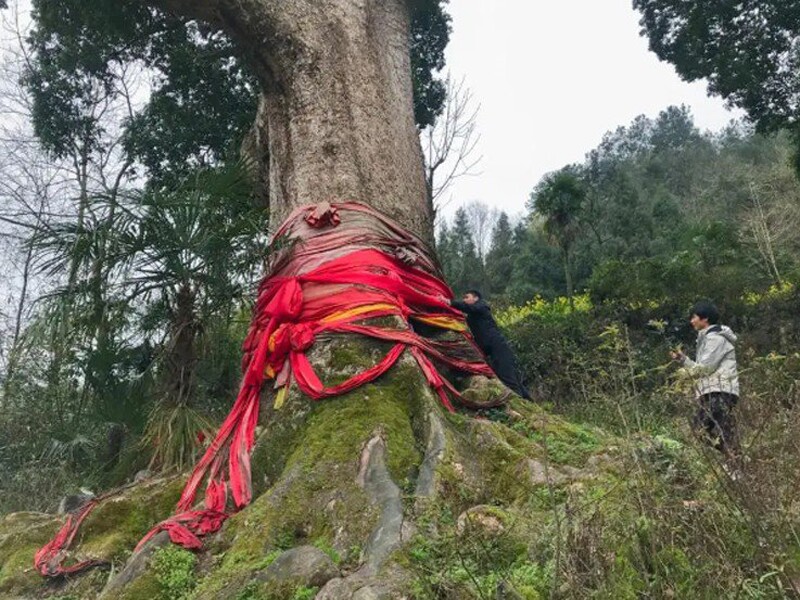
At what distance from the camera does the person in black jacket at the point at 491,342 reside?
541 cm

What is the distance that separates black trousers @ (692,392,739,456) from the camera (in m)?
2.18

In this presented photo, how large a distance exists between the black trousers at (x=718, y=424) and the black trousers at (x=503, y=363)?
1.66 meters

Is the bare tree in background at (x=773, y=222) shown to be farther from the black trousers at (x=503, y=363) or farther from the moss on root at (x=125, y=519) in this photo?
the moss on root at (x=125, y=519)

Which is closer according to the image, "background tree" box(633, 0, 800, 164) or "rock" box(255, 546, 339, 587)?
"rock" box(255, 546, 339, 587)

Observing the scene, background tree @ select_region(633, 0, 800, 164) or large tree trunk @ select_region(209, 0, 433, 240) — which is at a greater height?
→ background tree @ select_region(633, 0, 800, 164)

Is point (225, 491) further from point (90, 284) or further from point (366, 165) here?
point (366, 165)

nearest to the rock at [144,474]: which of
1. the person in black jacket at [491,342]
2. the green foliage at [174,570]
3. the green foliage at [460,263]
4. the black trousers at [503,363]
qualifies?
the green foliage at [174,570]

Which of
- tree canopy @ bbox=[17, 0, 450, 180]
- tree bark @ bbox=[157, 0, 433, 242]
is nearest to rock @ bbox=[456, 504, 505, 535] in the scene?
tree bark @ bbox=[157, 0, 433, 242]

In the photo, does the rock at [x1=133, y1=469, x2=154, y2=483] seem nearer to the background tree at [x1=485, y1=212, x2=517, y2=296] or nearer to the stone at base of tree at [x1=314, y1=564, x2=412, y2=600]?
the stone at base of tree at [x1=314, y1=564, x2=412, y2=600]

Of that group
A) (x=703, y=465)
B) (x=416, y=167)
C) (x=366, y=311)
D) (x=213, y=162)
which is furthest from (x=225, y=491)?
(x=213, y=162)

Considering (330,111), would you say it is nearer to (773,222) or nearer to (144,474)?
(144,474)

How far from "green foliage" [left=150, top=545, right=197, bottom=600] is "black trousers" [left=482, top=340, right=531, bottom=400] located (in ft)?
9.71

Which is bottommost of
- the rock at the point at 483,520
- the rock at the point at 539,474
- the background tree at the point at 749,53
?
the rock at the point at 483,520

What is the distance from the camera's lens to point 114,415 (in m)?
5.04
